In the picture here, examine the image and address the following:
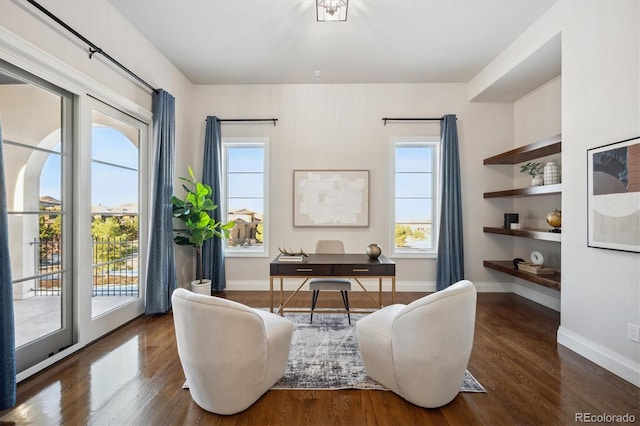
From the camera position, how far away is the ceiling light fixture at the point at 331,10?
2.55 metres

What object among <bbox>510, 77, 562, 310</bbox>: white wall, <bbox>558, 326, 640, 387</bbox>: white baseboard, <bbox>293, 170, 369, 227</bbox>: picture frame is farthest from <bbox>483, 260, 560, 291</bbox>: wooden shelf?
<bbox>293, 170, 369, 227</bbox>: picture frame

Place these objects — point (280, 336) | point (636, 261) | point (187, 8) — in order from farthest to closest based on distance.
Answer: point (187, 8)
point (636, 261)
point (280, 336)

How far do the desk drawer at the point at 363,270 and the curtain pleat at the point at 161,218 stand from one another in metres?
2.05

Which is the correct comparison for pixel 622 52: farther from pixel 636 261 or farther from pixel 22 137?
pixel 22 137

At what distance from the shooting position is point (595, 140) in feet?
7.51

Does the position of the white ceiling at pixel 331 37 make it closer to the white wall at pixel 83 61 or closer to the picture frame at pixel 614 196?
Result: the white wall at pixel 83 61

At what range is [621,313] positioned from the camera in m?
2.09

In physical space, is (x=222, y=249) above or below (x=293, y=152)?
below

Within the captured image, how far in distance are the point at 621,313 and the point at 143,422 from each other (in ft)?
10.9

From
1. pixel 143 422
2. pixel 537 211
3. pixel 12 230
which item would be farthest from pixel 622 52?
pixel 12 230

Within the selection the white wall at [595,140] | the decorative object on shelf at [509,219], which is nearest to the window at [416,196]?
the decorative object on shelf at [509,219]

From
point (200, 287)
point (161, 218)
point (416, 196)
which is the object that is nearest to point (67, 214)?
point (161, 218)

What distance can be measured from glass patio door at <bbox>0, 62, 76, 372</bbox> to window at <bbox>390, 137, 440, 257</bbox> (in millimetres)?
3874

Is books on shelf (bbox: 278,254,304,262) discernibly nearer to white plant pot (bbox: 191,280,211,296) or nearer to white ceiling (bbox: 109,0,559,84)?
white plant pot (bbox: 191,280,211,296)
